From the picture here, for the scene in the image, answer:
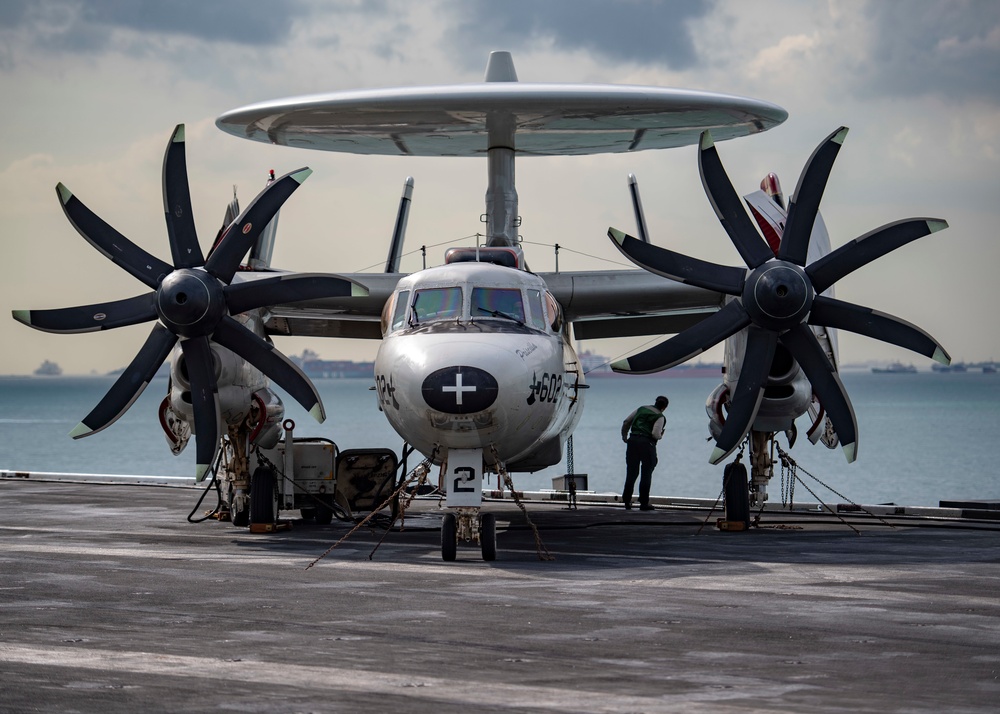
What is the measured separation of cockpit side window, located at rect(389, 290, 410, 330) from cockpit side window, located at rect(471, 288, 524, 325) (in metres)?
1.00

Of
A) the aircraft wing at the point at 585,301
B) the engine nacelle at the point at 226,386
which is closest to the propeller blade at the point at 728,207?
the aircraft wing at the point at 585,301

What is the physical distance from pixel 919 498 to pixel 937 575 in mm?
40651

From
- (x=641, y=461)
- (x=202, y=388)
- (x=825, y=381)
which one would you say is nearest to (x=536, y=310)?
(x=825, y=381)

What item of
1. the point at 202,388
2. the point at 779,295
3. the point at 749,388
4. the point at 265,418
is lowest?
the point at 265,418

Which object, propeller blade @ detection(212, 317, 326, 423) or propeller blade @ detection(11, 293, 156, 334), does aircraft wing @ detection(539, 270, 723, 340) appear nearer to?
propeller blade @ detection(212, 317, 326, 423)

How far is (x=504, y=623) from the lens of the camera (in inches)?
448

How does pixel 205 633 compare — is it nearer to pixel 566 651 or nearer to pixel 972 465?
pixel 566 651

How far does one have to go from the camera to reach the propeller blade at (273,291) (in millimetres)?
Result: 19328

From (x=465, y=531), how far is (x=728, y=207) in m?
6.60

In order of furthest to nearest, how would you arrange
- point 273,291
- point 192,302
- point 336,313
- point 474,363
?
point 336,313 → point 273,291 → point 192,302 → point 474,363

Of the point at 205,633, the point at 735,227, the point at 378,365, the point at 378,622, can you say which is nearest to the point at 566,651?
the point at 378,622

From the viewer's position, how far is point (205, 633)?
427 inches

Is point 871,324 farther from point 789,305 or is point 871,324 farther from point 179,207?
point 179,207

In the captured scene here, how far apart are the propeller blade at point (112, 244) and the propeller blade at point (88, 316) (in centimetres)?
39
